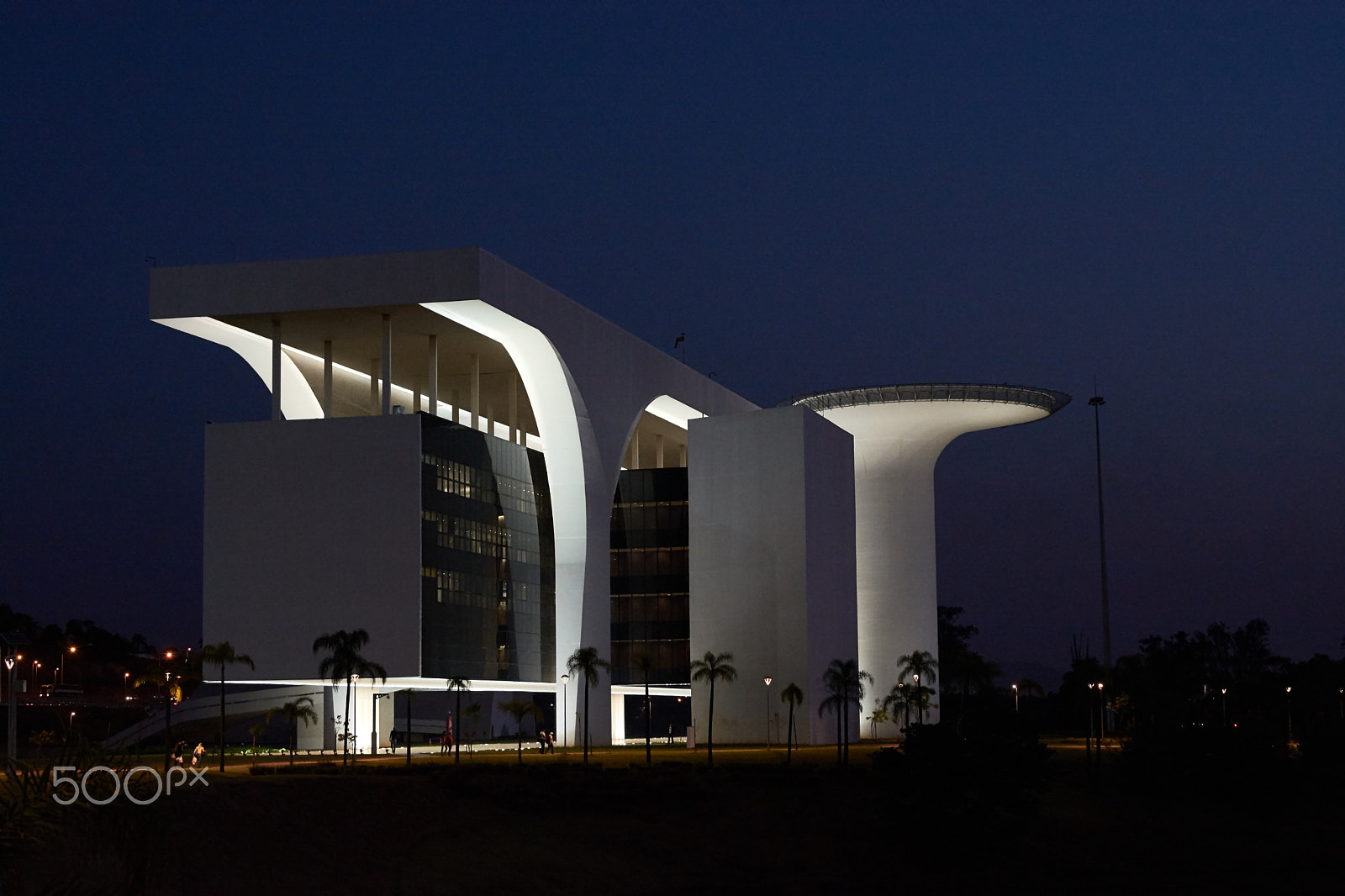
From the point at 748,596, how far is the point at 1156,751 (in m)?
19.6

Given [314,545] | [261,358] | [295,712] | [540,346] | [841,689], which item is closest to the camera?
[295,712]

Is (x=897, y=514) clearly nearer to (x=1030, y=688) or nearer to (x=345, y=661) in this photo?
(x=1030, y=688)

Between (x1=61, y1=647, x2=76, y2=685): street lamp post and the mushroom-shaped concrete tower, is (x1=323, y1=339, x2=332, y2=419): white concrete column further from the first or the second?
(x1=61, y1=647, x2=76, y2=685): street lamp post

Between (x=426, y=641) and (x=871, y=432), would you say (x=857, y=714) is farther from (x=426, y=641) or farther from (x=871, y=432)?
(x=426, y=641)

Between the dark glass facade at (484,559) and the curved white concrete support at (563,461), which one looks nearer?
the dark glass facade at (484,559)

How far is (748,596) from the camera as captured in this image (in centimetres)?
6119

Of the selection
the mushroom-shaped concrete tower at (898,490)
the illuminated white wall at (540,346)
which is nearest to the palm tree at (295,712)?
the illuminated white wall at (540,346)

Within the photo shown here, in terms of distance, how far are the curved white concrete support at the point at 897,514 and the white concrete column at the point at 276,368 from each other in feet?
111

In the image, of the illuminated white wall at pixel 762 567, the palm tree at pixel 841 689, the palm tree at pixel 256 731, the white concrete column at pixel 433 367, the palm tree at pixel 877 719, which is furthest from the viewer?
the palm tree at pixel 877 719

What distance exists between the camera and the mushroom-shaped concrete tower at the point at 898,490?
76.2 meters

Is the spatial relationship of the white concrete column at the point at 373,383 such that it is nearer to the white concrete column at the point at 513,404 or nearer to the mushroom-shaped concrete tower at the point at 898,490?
the white concrete column at the point at 513,404

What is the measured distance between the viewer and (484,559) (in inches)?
2125

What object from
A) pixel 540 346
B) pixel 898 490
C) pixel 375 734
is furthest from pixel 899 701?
pixel 375 734

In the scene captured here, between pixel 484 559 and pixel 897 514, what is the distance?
30.3 meters
